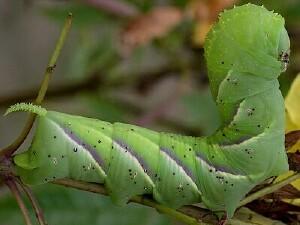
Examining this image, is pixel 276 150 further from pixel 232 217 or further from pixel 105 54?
pixel 105 54

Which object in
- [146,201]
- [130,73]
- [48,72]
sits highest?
[130,73]

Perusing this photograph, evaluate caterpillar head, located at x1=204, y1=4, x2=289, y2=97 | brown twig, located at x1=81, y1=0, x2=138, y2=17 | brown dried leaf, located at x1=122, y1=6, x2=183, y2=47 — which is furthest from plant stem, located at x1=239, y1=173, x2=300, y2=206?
brown twig, located at x1=81, y1=0, x2=138, y2=17

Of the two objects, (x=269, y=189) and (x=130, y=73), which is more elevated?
(x=130, y=73)

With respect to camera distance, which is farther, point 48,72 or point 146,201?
point 146,201

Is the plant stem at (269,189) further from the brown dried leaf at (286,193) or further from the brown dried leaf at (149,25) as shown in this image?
the brown dried leaf at (149,25)

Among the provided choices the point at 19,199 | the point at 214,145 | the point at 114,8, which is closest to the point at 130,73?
the point at 114,8

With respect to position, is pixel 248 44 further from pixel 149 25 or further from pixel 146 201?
pixel 149 25

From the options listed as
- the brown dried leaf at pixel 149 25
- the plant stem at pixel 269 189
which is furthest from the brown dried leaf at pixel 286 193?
the brown dried leaf at pixel 149 25
